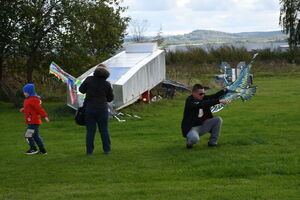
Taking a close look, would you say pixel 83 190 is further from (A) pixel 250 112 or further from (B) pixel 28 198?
(A) pixel 250 112

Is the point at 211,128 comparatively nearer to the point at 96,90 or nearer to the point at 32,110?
the point at 96,90

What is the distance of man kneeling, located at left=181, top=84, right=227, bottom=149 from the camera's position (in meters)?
10.8

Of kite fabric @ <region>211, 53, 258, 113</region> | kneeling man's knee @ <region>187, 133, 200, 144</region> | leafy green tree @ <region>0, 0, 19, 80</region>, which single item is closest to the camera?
kneeling man's knee @ <region>187, 133, 200, 144</region>

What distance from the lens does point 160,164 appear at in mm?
9570

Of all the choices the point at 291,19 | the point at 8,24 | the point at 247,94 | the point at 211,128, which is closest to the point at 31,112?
the point at 211,128

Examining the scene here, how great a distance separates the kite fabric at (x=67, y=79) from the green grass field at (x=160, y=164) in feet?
8.55

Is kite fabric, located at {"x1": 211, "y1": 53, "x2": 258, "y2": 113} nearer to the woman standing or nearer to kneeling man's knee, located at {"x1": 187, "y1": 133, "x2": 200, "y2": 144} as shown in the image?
kneeling man's knee, located at {"x1": 187, "y1": 133, "x2": 200, "y2": 144}

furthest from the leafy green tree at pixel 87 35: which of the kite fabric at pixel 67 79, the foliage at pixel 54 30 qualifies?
the kite fabric at pixel 67 79

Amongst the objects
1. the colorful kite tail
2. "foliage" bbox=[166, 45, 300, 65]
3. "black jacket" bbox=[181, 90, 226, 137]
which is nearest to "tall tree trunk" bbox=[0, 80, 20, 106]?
"black jacket" bbox=[181, 90, 226, 137]

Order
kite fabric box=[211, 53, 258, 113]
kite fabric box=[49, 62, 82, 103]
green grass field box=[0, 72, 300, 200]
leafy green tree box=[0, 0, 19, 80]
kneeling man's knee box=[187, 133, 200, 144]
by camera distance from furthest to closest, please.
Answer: leafy green tree box=[0, 0, 19, 80] → kite fabric box=[49, 62, 82, 103] → kite fabric box=[211, 53, 258, 113] → kneeling man's knee box=[187, 133, 200, 144] → green grass field box=[0, 72, 300, 200]

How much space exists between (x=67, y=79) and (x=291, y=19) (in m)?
32.3

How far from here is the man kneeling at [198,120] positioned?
1079cm

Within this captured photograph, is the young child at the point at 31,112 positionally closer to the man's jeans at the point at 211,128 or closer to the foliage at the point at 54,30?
the man's jeans at the point at 211,128

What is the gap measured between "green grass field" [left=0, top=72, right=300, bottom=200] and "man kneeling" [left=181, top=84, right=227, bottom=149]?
0.89 feet
